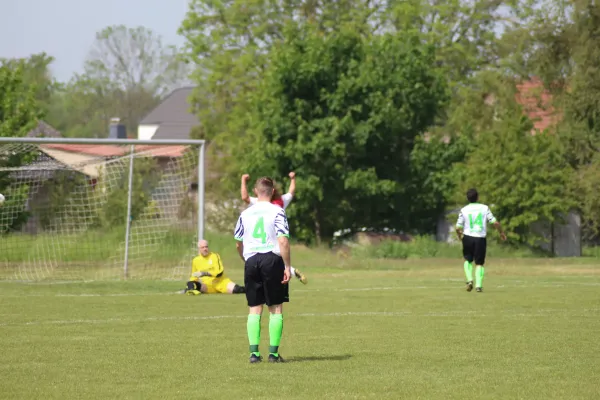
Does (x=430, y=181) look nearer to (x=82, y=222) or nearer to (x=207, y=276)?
(x=82, y=222)

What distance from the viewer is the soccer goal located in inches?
1111

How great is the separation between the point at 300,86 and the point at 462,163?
736 centimetres

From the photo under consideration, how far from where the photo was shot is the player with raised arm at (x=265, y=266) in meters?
10.8

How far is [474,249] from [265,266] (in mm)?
11410

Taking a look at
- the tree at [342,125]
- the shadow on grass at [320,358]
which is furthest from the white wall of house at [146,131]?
the shadow on grass at [320,358]

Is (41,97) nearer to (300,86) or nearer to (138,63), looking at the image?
(138,63)

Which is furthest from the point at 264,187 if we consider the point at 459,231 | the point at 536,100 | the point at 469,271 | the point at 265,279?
the point at 536,100

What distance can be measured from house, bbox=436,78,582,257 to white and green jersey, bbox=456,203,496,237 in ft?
66.0

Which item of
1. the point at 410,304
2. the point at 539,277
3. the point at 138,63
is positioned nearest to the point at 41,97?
the point at 138,63

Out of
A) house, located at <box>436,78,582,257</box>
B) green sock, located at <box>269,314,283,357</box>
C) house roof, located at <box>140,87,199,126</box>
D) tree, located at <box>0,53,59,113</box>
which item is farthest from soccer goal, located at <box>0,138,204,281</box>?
house roof, located at <box>140,87,199,126</box>

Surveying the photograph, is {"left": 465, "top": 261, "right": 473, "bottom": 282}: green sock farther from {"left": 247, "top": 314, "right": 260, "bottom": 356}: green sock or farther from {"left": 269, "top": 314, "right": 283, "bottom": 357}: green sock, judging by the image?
{"left": 247, "top": 314, "right": 260, "bottom": 356}: green sock

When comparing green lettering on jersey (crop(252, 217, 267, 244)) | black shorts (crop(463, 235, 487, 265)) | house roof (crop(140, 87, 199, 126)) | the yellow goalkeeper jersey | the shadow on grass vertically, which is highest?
house roof (crop(140, 87, 199, 126))

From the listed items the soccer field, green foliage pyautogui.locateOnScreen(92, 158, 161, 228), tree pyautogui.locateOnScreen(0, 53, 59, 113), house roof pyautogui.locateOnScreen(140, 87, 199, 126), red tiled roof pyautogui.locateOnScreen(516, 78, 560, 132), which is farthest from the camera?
house roof pyautogui.locateOnScreen(140, 87, 199, 126)

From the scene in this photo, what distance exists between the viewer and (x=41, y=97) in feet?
337
